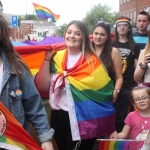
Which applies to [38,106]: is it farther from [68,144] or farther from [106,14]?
[106,14]

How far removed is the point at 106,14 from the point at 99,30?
267ft

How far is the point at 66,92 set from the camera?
3094 mm

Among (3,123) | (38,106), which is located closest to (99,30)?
(38,106)

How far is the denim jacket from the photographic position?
1.92 meters

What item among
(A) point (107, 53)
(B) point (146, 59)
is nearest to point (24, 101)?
(B) point (146, 59)

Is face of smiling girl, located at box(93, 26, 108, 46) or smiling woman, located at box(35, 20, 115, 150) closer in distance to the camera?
smiling woman, located at box(35, 20, 115, 150)

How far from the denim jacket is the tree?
77.1 metres

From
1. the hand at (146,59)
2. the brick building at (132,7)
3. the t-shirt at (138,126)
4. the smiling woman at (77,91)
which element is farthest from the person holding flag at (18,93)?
the brick building at (132,7)

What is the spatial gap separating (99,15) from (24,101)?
81272mm

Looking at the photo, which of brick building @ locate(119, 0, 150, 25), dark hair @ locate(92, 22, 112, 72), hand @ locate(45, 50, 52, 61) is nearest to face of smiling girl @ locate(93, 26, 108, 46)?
dark hair @ locate(92, 22, 112, 72)

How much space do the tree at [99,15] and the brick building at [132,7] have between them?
16873mm

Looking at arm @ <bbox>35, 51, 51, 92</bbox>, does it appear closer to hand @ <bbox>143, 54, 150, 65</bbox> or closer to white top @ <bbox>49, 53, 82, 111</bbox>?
white top @ <bbox>49, 53, 82, 111</bbox>

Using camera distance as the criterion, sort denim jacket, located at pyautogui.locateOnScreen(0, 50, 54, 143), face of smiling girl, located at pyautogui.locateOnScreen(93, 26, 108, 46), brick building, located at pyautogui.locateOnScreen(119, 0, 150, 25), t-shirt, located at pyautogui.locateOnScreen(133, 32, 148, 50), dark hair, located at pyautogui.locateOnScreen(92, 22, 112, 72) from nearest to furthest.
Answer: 1. denim jacket, located at pyautogui.locateOnScreen(0, 50, 54, 143)
2. dark hair, located at pyautogui.locateOnScreen(92, 22, 112, 72)
3. face of smiling girl, located at pyautogui.locateOnScreen(93, 26, 108, 46)
4. t-shirt, located at pyautogui.locateOnScreen(133, 32, 148, 50)
5. brick building, located at pyautogui.locateOnScreen(119, 0, 150, 25)

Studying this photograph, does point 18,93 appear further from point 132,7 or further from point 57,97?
point 132,7
